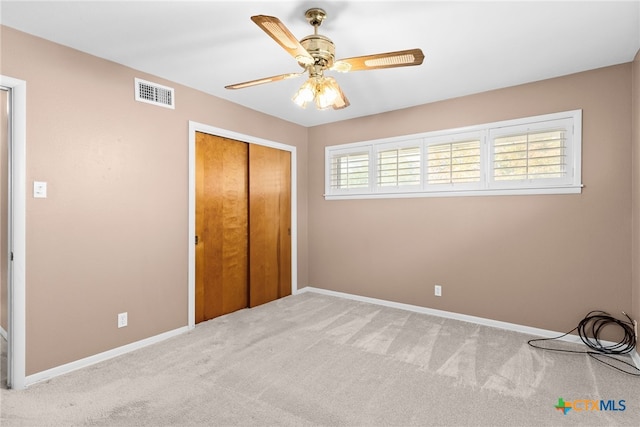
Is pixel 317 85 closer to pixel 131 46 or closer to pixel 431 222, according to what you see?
pixel 131 46

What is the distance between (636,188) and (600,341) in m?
1.35

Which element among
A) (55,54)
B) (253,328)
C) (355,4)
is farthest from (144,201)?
(355,4)

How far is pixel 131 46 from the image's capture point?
2514 mm

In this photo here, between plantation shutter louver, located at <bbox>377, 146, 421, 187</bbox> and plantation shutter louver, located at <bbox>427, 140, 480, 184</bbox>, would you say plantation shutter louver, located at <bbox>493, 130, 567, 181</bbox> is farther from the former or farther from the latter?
plantation shutter louver, located at <bbox>377, 146, 421, 187</bbox>

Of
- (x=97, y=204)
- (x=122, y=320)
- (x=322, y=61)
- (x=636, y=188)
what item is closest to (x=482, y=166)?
(x=636, y=188)

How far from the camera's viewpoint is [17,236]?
2.25 metres

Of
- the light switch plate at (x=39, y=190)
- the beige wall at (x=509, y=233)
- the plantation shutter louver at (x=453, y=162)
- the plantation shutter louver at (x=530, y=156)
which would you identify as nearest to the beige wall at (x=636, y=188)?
the beige wall at (x=509, y=233)

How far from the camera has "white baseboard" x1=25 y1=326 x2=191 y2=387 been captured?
2.34 meters

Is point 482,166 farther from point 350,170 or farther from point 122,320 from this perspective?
point 122,320

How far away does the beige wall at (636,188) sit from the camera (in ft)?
8.52

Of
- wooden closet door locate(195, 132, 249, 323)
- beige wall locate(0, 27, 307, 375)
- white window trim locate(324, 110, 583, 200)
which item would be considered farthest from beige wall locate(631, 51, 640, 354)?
beige wall locate(0, 27, 307, 375)

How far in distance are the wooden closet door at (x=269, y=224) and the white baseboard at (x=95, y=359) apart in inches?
46.2

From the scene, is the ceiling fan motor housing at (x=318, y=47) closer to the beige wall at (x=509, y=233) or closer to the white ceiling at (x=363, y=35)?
the white ceiling at (x=363, y=35)

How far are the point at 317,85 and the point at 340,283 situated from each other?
123 inches
